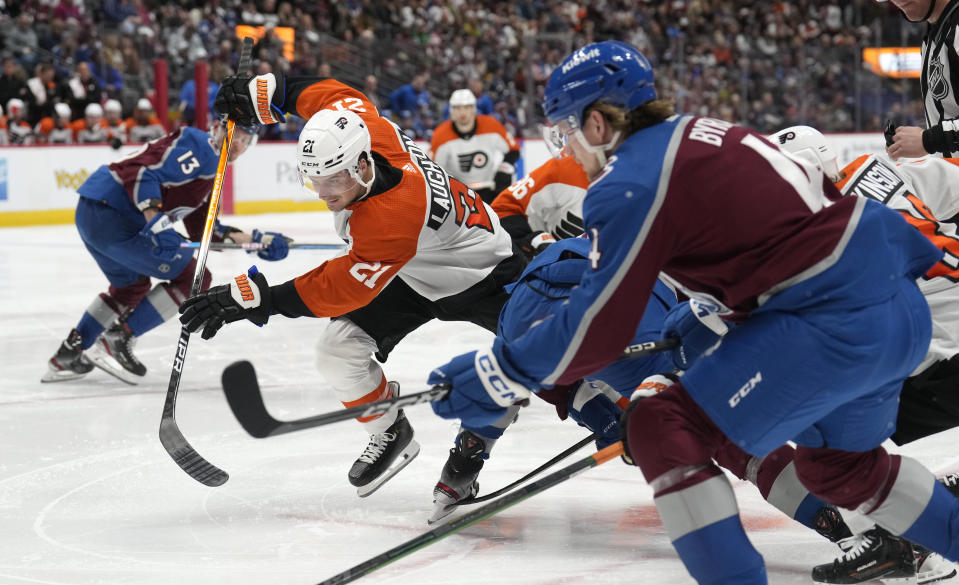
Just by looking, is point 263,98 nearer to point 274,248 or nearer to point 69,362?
point 274,248

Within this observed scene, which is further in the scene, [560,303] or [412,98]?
[412,98]

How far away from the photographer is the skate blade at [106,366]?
15.4 ft

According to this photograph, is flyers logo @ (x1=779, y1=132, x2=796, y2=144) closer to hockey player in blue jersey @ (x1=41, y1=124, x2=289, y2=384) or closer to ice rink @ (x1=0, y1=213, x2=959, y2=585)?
ice rink @ (x1=0, y1=213, x2=959, y2=585)

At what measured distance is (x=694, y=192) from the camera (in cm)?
180

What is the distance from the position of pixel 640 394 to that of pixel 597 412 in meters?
0.85

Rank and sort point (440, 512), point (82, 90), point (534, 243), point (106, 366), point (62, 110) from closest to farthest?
point (440, 512) → point (534, 243) → point (106, 366) → point (62, 110) → point (82, 90)

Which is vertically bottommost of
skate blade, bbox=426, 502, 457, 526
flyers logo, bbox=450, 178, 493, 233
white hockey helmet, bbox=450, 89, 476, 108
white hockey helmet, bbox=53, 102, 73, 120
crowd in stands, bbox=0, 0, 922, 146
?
crowd in stands, bbox=0, 0, 922, 146

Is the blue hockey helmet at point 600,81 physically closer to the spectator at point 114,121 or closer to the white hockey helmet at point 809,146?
the white hockey helmet at point 809,146

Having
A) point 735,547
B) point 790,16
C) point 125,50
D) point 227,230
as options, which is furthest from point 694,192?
point 790,16

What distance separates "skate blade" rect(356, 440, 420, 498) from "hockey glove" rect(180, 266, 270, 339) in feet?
1.99

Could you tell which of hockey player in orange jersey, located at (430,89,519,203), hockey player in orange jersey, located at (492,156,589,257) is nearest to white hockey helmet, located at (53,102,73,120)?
hockey player in orange jersey, located at (430,89,519,203)

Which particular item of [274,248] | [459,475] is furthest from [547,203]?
[459,475]

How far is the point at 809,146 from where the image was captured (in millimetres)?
2742

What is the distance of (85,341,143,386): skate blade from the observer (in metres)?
4.70
